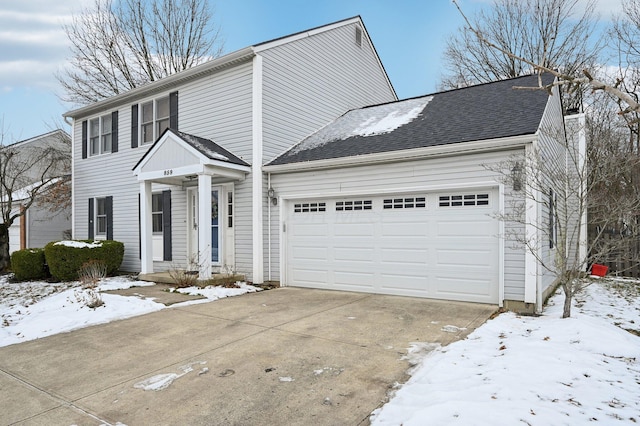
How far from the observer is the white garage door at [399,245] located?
6.65 metres

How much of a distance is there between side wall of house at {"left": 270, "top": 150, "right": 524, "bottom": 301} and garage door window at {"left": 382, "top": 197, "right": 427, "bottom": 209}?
248 mm

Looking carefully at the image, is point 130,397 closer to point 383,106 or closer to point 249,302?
point 249,302

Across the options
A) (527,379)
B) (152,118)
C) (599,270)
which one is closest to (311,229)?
(527,379)

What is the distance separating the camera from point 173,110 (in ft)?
34.9

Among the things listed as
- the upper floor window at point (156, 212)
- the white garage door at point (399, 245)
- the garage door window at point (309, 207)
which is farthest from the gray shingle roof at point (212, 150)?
the upper floor window at point (156, 212)

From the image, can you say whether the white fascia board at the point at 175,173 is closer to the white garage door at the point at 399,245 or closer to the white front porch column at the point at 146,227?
the white front porch column at the point at 146,227

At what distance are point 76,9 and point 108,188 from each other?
425 inches

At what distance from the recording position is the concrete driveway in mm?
3002

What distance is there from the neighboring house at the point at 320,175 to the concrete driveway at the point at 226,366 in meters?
1.14

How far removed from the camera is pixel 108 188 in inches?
486

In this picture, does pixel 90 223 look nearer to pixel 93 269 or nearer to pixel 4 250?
pixel 4 250

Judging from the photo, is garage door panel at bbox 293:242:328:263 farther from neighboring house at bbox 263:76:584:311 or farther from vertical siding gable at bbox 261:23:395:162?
vertical siding gable at bbox 261:23:395:162

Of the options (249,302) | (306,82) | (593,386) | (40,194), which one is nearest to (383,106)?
(306,82)

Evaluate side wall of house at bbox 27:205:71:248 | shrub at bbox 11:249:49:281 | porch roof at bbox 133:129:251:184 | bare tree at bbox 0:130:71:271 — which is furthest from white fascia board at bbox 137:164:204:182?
side wall of house at bbox 27:205:71:248
